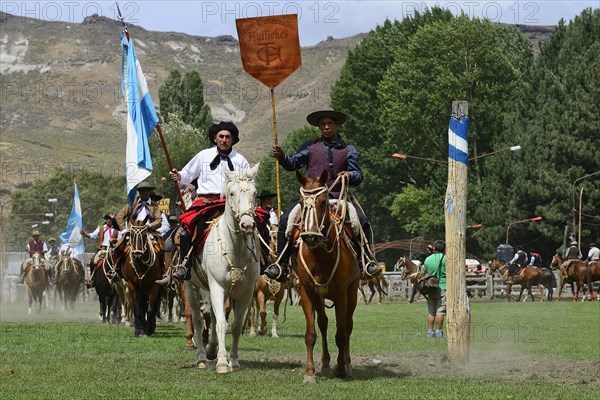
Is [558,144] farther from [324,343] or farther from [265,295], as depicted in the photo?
[324,343]

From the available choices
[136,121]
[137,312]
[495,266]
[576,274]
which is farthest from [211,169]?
[495,266]

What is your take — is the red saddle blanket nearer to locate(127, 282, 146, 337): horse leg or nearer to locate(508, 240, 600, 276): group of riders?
locate(127, 282, 146, 337): horse leg

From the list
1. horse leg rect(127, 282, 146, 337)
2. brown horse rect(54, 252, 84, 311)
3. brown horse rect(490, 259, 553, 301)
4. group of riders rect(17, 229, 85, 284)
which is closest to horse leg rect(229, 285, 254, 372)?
horse leg rect(127, 282, 146, 337)

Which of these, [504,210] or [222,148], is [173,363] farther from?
[504,210]

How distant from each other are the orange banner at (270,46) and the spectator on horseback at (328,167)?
1814mm

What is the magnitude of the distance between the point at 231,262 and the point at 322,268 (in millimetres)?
1535

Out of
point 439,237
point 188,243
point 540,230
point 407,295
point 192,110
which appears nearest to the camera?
point 188,243

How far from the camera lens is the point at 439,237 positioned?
80.2 m

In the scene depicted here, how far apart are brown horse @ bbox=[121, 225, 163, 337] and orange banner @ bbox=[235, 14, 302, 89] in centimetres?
669

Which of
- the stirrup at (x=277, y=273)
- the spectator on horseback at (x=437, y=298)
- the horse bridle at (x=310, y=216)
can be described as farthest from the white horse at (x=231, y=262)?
the spectator on horseback at (x=437, y=298)

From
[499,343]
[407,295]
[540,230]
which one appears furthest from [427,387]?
[540,230]

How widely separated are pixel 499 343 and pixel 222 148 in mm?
8213

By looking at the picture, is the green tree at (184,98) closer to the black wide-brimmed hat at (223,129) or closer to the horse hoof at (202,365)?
the black wide-brimmed hat at (223,129)

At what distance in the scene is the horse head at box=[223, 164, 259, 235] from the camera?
1506 cm
